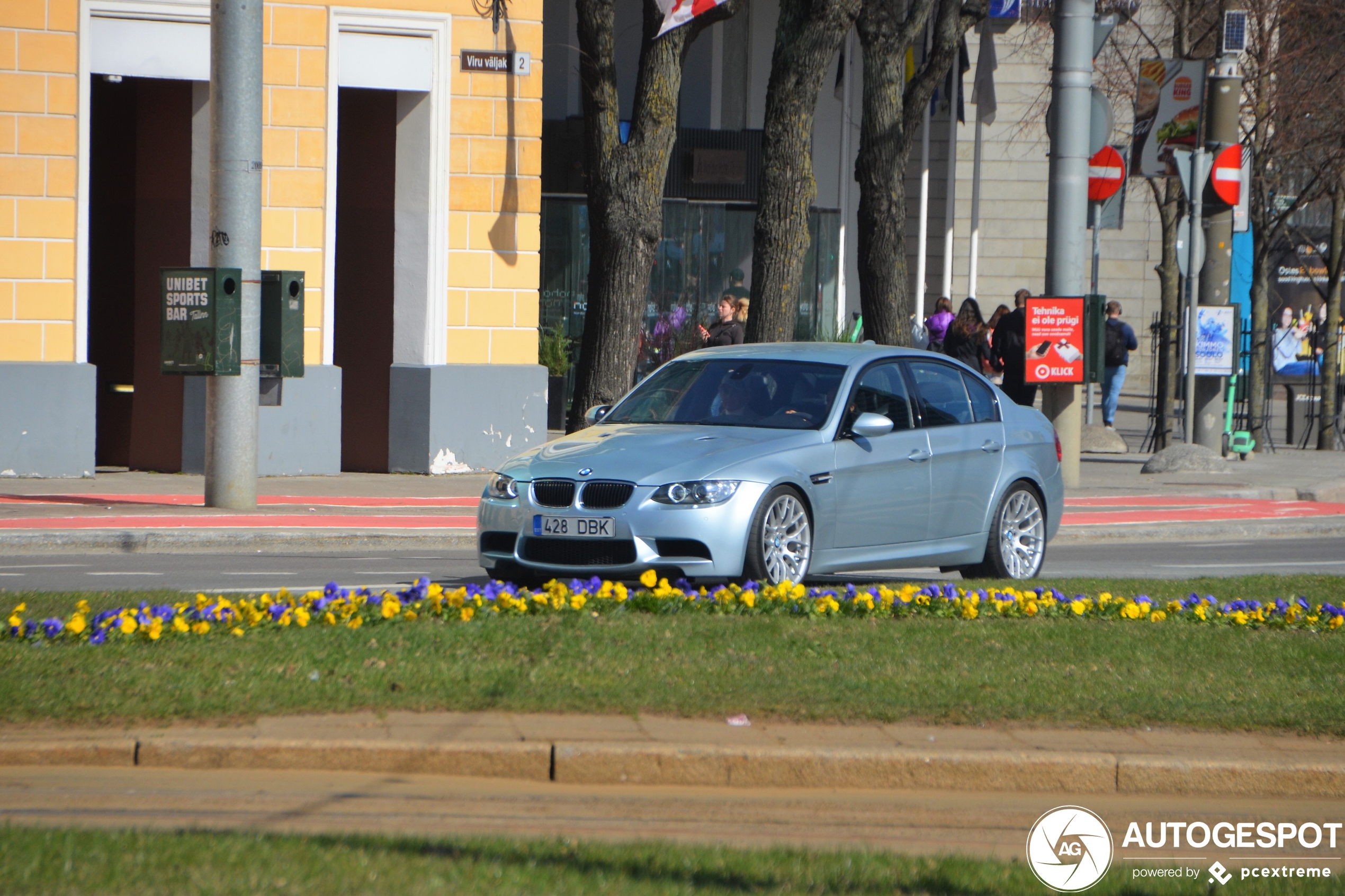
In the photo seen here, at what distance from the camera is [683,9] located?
17.0 meters

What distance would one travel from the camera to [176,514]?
1342 cm

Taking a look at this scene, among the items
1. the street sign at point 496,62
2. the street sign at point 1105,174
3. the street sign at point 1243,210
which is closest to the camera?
the street sign at point 496,62

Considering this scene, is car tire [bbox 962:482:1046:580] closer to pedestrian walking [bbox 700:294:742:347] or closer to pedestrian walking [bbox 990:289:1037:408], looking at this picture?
pedestrian walking [bbox 700:294:742:347]

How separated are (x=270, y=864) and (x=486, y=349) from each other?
1414 cm

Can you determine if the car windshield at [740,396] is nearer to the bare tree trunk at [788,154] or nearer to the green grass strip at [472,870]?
the green grass strip at [472,870]

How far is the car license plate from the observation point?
8.82 meters

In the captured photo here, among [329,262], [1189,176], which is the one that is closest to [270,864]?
[329,262]

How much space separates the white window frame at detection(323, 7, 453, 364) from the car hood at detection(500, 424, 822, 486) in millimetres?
8263

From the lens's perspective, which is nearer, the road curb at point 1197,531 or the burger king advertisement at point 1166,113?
the road curb at point 1197,531

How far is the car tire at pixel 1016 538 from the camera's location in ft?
34.8

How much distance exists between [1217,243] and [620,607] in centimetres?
1527

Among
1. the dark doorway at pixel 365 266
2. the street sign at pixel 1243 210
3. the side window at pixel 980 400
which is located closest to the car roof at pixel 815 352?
the side window at pixel 980 400

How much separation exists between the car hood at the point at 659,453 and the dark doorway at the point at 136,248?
935cm

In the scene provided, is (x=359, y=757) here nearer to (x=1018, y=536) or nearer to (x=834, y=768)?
(x=834, y=768)
